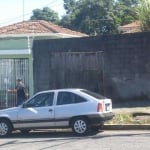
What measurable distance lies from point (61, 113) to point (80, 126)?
71 centimetres

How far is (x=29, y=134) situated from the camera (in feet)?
54.3

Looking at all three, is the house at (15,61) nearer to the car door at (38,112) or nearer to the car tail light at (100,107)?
the car door at (38,112)

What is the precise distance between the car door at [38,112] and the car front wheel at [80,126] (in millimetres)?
728

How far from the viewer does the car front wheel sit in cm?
1505

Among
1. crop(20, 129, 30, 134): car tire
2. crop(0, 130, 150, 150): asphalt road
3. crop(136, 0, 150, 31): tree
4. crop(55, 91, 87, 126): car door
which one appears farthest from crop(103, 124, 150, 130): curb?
crop(136, 0, 150, 31): tree

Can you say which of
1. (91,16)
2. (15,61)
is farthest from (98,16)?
(15,61)

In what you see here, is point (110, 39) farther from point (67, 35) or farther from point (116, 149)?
point (116, 149)

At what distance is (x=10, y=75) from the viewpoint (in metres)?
23.2

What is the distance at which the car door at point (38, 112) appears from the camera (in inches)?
610

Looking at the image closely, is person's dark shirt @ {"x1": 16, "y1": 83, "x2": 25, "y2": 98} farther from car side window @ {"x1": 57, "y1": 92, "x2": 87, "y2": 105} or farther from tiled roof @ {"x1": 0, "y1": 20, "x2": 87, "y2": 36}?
car side window @ {"x1": 57, "y1": 92, "x2": 87, "y2": 105}

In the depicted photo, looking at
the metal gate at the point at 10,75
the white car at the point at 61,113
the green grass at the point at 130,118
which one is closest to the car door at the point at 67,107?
the white car at the point at 61,113

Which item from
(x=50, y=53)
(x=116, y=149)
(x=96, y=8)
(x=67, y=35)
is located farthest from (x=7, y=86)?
(x=96, y=8)

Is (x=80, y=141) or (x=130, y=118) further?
(x=130, y=118)

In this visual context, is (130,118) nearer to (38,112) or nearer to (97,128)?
(97,128)
